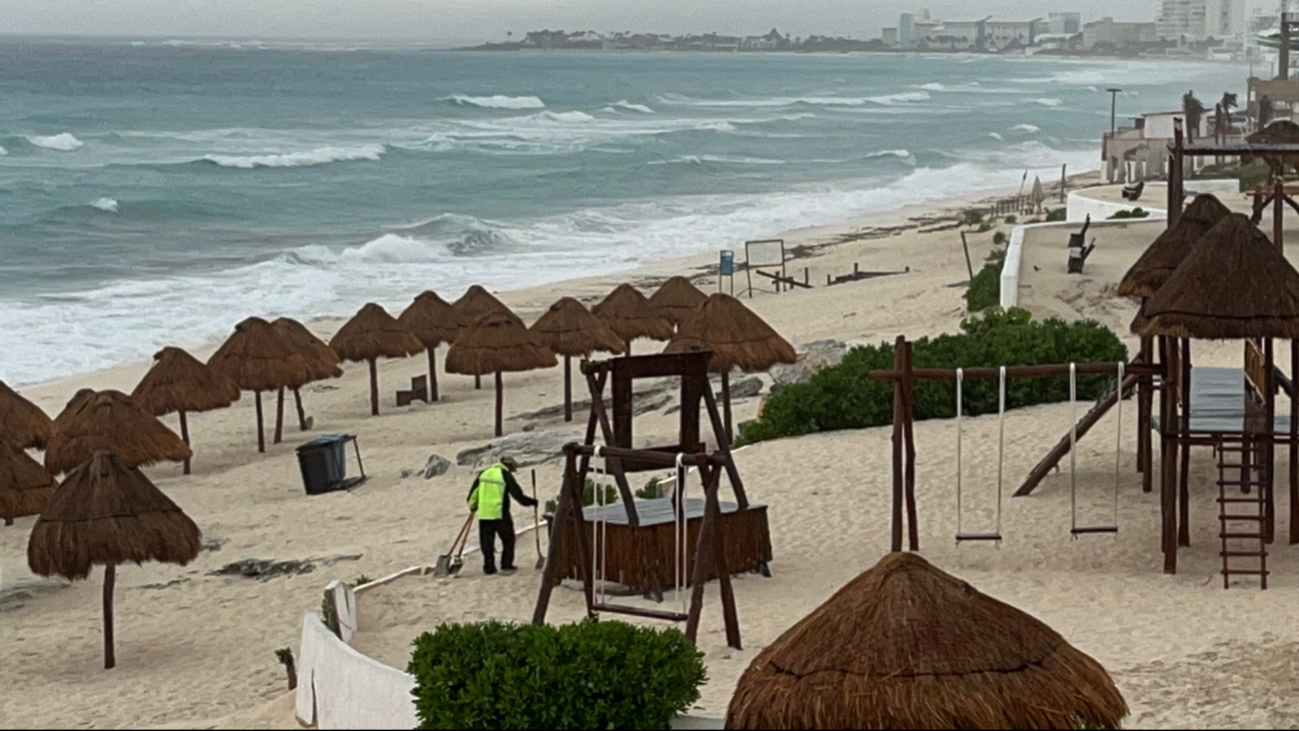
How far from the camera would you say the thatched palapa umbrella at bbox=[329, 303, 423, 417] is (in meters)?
27.4

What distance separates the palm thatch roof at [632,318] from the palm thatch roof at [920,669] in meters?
18.6

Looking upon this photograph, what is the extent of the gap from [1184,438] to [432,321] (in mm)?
15520

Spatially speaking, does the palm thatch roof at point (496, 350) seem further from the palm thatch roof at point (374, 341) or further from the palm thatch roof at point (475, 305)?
the palm thatch roof at point (475, 305)

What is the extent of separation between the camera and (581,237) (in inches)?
2148

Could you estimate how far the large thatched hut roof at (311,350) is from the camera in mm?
26031

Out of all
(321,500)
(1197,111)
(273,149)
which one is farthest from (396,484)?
(273,149)

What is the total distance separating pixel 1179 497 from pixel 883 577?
27.8 feet

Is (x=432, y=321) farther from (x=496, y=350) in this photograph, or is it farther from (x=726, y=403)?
(x=726, y=403)

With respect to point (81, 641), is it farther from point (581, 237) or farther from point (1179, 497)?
point (581, 237)

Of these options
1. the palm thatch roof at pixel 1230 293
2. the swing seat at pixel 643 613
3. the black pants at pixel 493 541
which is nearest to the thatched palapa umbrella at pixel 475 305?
the black pants at pixel 493 541

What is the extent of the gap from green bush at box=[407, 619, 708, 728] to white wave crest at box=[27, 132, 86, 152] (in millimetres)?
78060

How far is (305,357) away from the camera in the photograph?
26.0 meters

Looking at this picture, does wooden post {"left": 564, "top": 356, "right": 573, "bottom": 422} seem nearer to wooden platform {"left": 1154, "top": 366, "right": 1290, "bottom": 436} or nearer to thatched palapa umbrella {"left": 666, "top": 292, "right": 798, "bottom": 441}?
thatched palapa umbrella {"left": 666, "top": 292, "right": 798, "bottom": 441}

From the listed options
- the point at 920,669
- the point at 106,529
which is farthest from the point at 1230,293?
the point at 106,529
